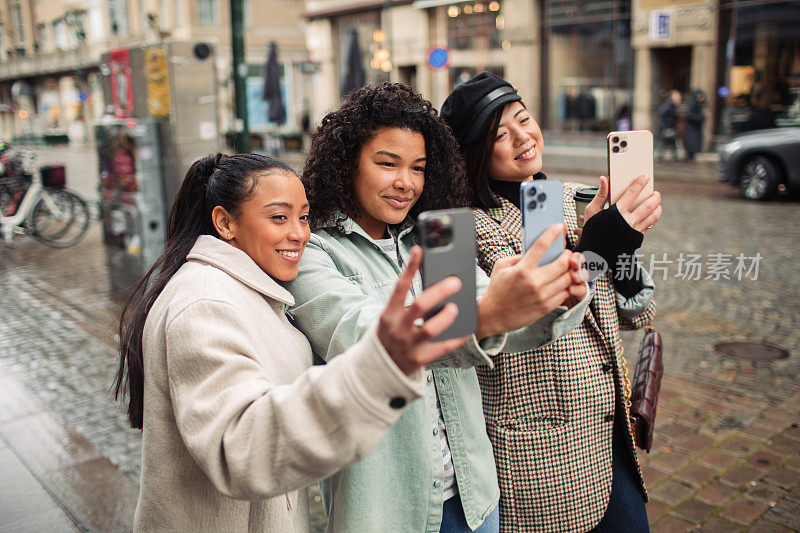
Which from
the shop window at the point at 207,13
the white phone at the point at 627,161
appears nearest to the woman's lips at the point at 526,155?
the white phone at the point at 627,161

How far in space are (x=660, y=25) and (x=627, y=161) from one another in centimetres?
1903

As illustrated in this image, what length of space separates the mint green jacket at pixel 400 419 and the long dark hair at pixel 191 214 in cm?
A: 25

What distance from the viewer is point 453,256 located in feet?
3.78

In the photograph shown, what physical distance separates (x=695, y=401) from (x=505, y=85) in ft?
10.6

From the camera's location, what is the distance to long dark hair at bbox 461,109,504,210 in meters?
2.19

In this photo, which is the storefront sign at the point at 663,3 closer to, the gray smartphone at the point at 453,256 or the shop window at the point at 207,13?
the gray smartphone at the point at 453,256

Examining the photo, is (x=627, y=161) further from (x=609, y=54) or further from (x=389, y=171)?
(x=609, y=54)

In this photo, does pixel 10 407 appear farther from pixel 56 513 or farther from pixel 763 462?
pixel 763 462

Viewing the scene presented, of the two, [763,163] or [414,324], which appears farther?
[763,163]

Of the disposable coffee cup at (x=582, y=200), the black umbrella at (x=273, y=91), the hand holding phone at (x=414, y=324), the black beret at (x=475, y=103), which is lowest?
the hand holding phone at (x=414, y=324)

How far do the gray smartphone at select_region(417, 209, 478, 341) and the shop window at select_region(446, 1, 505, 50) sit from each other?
929 inches

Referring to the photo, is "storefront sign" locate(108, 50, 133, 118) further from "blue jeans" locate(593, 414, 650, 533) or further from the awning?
the awning

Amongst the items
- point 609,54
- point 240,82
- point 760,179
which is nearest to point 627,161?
point 240,82

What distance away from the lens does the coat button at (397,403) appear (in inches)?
45.3
